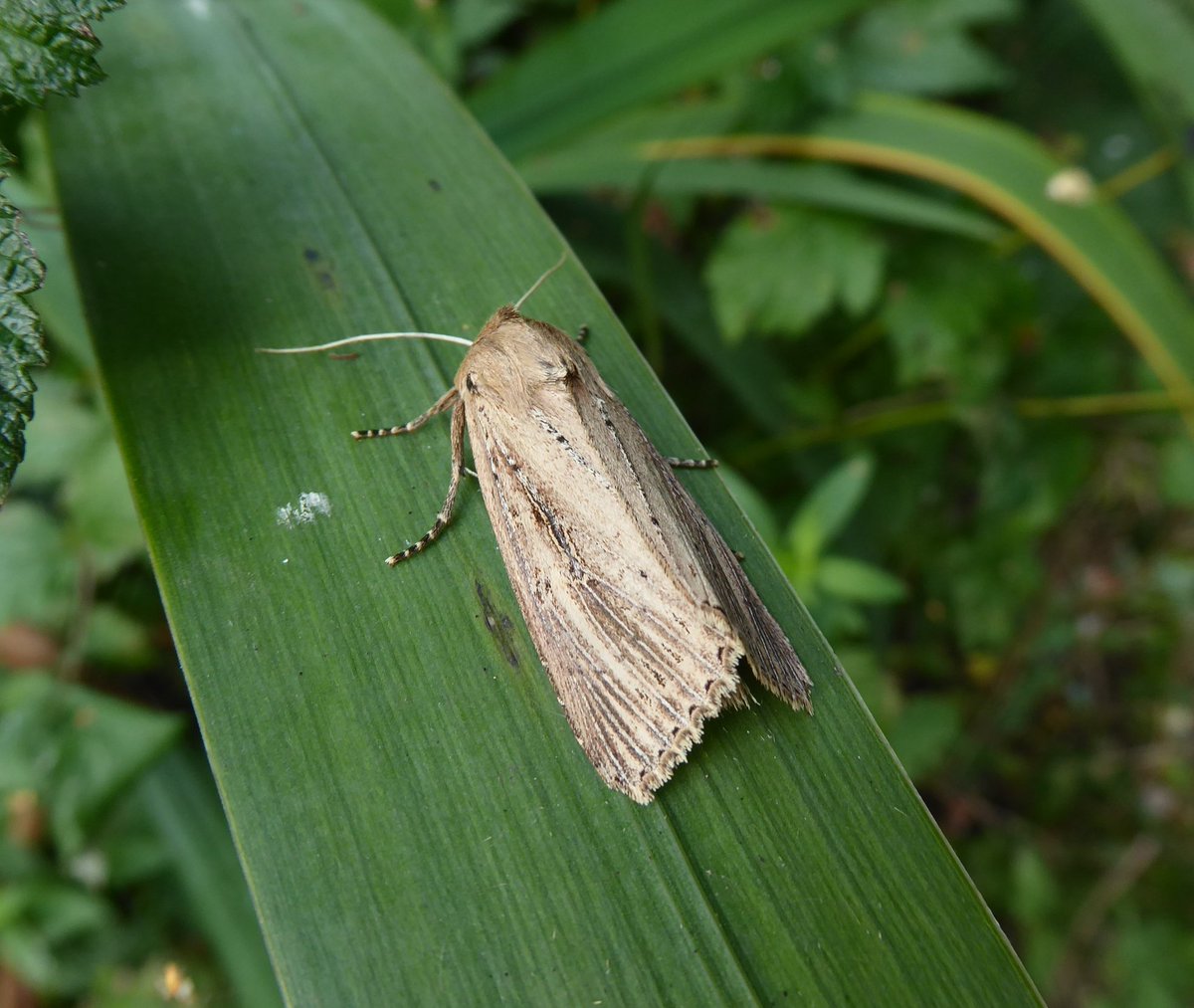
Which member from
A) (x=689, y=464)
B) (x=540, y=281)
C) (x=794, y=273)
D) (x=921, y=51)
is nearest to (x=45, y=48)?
(x=540, y=281)

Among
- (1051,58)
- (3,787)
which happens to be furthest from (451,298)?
(1051,58)

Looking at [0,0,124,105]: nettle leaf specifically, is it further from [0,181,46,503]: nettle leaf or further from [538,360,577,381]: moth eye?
[538,360,577,381]: moth eye

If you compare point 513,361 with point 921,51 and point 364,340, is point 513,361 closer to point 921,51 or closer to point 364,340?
point 364,340

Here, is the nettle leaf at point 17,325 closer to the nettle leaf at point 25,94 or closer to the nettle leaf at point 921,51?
the nettle leaf at point 25,94

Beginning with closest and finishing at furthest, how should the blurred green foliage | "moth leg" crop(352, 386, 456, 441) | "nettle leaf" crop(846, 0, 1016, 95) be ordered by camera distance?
"moth leg" crop(352, 386, 456, 441) < the blurred green foliage < "nettle leaf" crop(846, 0, 1016, 95)

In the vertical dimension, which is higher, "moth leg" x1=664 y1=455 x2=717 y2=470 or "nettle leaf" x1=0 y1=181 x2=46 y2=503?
"nettle leaf" x1=0 y1=181 x2=46 y2=503

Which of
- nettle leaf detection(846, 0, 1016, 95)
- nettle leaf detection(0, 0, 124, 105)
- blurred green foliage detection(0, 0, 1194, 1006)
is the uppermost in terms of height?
nettle leaf detection(846, 0, 1016, 95)

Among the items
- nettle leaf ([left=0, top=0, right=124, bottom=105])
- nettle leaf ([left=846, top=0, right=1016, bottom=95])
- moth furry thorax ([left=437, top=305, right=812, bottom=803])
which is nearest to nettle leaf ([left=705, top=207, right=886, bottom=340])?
nettle leaf ([left=846, top=0, right=1016, bottom=95])
